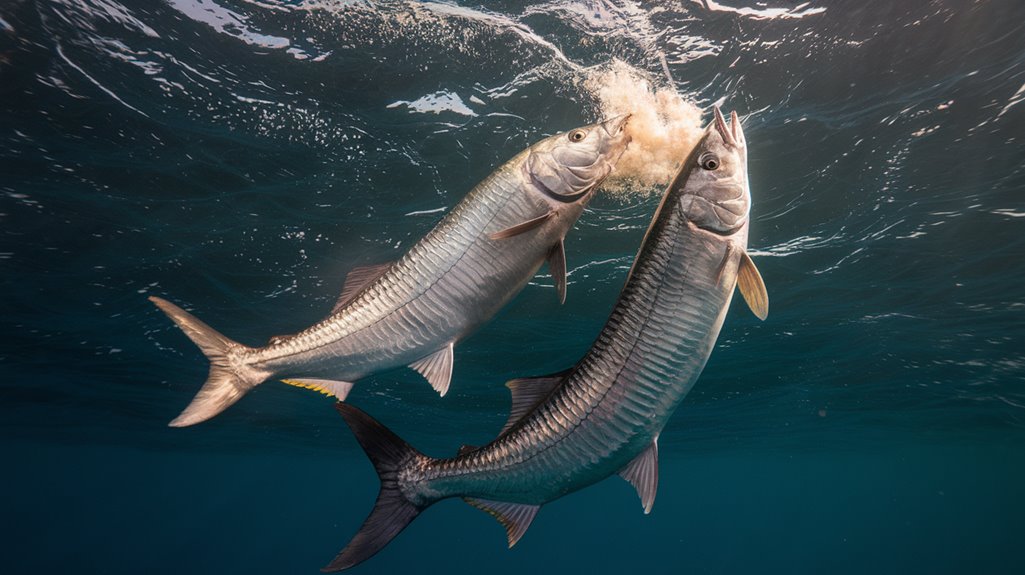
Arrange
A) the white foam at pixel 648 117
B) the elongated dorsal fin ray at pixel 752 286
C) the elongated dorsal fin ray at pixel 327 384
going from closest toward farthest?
the elongated dorsal fin ray at pixel 752 286
the elongated dorsal fin ray at pixel 327 384
the white foam at pixel 648 117

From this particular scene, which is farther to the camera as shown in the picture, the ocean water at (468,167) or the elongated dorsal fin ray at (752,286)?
the ocean water at (468,167)

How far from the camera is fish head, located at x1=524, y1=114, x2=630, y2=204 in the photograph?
11.5 ft

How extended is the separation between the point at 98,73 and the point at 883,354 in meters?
26.7

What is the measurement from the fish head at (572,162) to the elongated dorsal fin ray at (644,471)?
184cm

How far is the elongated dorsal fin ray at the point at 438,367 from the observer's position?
146 inches

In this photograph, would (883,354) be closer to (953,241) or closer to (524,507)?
(953,241)

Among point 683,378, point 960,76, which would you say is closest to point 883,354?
point 960,76

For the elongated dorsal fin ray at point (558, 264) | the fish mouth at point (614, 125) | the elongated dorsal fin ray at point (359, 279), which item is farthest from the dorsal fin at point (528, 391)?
the fish mouth at point (614, 125)

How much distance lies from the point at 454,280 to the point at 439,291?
0.14 meters

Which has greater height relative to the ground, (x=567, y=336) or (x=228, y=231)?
(x=228, y=231)

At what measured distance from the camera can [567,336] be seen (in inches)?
749

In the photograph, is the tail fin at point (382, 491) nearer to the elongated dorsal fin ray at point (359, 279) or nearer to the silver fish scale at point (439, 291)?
the silver fish scale at point (439, 291)

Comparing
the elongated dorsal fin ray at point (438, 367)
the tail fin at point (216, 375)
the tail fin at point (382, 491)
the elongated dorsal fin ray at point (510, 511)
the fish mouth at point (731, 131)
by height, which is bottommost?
the elongated dorsal fin ray at point (510, 511)

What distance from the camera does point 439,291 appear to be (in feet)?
11.7
